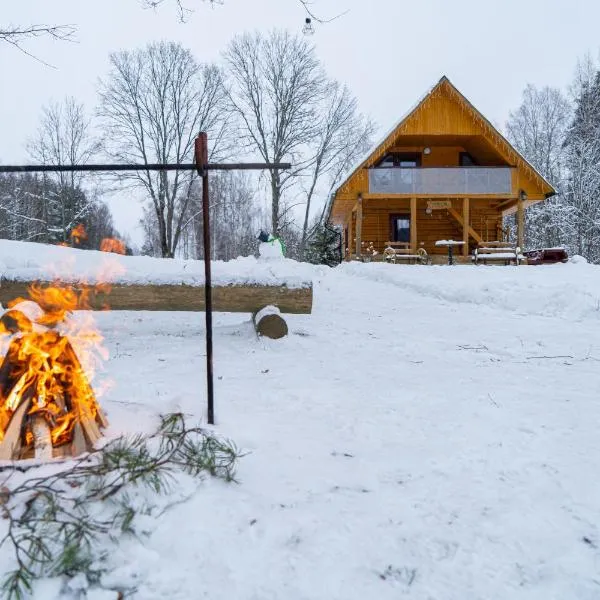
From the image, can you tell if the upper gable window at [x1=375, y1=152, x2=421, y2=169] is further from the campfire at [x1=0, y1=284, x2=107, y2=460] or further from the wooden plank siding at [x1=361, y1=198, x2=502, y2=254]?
the campfire at [x1=0, y1=284, x2=107, y2=460]

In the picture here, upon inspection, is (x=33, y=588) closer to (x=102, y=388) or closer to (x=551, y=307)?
(x=102, y=388)

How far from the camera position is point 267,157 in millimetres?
25922

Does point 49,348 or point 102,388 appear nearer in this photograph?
point 49,348

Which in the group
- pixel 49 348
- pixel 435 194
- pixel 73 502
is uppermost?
pixel 435 194

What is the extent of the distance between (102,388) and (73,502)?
1.70 metres

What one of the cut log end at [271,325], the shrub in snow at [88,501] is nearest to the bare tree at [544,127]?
the cut log end at [271,325]

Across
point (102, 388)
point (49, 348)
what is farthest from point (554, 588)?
point (102, 388)

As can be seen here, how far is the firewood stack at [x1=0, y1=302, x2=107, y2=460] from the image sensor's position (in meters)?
1.92

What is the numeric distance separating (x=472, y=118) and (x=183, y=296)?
55.9ft

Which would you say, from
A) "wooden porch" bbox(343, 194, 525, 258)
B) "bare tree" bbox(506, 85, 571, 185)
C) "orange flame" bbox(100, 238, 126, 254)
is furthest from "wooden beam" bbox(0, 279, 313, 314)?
"bare tree" bbox(506, 85, 571, 185)

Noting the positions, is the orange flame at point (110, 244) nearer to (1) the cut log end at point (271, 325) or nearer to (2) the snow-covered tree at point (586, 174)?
(1) the cut log end at point (271, 325)

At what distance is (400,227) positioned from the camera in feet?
69.2

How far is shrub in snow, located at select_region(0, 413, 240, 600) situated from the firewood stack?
157mm

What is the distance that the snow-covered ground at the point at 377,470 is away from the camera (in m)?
1.43
